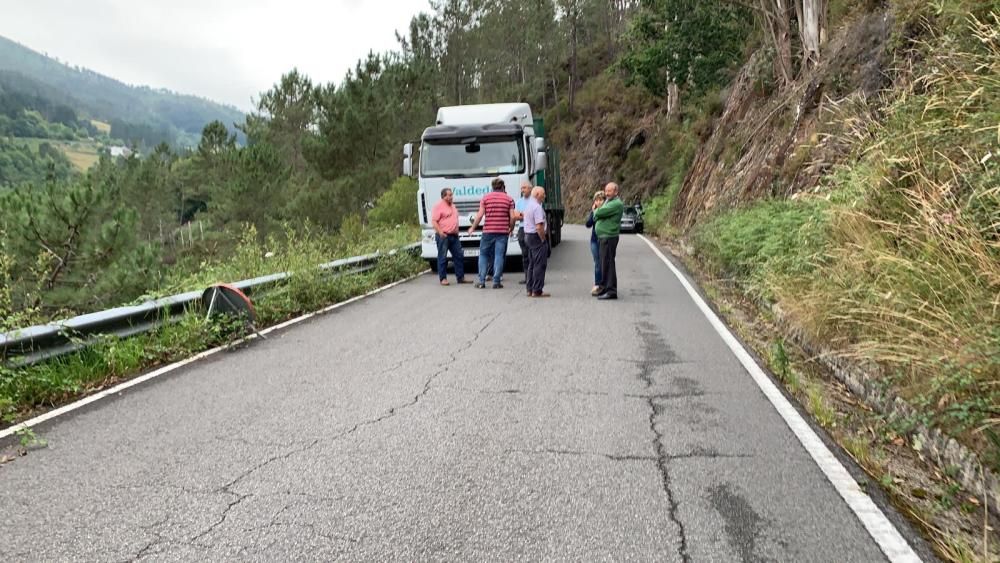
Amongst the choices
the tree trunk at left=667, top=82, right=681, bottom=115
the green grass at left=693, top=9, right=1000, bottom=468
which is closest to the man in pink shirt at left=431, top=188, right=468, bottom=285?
the green grass at left=693, top=9, right=1000, bottom=468

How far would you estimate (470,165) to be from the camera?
14.3m

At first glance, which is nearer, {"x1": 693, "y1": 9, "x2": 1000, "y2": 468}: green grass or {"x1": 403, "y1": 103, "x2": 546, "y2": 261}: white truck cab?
{"x1": 693, "y1": 9, "x2": 1000, "y2": 468}: green grass

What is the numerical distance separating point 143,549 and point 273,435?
4.82ft

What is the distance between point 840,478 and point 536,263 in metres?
7.42

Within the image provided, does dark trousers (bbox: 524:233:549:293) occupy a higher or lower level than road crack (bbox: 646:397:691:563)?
higher

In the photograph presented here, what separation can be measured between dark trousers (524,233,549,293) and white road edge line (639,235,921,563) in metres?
4.63

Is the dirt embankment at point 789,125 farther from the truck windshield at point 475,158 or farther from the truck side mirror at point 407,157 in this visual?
the truck side mirror at point 407,157

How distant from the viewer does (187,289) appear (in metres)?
9.10

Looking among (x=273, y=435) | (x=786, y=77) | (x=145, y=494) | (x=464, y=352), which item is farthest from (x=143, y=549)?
(x=786, y=77)

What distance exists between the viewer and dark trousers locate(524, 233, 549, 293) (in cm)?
1088

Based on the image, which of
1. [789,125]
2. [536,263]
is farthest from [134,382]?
[789,125]

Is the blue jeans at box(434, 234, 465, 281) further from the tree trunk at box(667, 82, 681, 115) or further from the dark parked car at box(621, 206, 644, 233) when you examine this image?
the tree trunk at box(667, 82, 681, 115)

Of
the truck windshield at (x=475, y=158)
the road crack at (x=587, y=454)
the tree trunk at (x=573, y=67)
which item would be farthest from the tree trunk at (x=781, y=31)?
the tree trunk at (x=573, y=67)

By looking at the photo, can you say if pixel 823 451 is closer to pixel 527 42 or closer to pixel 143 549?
pixel 143 549
